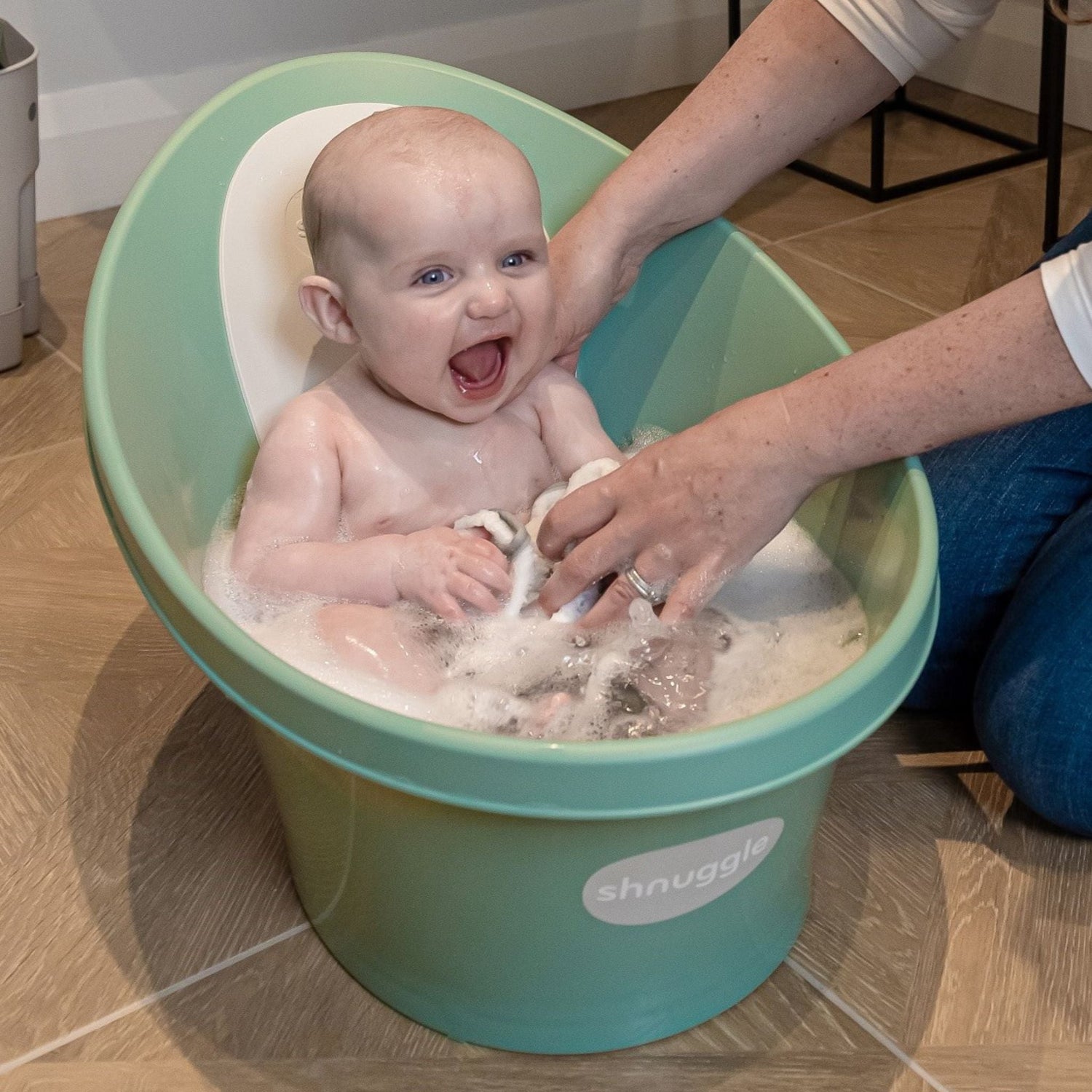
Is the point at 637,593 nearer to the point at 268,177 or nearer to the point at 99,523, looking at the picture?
the point at 268,177

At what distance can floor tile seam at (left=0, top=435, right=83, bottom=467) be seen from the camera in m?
1.50

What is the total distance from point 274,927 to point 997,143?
1.81 meters

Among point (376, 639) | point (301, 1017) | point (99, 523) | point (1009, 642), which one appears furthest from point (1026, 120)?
point (301, 1017)

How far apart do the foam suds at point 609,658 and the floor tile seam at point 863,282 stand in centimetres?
84

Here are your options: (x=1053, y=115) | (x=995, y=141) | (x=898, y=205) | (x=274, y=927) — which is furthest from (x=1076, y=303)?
(x=995, y=141)

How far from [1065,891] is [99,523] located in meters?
0.96

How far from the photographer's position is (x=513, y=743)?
0.68 m

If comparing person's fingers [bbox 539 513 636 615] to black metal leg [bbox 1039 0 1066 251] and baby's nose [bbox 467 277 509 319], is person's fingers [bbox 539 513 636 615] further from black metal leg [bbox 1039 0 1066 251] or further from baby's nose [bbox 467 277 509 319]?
black metal leg [bbox 1039 0 1066 251]

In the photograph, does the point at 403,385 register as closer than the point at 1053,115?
Yes

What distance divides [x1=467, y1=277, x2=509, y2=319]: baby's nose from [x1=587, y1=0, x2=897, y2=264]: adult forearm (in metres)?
0.21

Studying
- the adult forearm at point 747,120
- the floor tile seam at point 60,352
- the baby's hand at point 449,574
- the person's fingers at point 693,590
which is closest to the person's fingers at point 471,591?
the baby's hand at point 449,574

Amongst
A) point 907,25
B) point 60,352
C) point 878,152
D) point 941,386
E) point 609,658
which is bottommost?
point 60,352

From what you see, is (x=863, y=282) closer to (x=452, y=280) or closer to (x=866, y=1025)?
(x=452, y=280)

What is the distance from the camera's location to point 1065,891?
1.01 m
